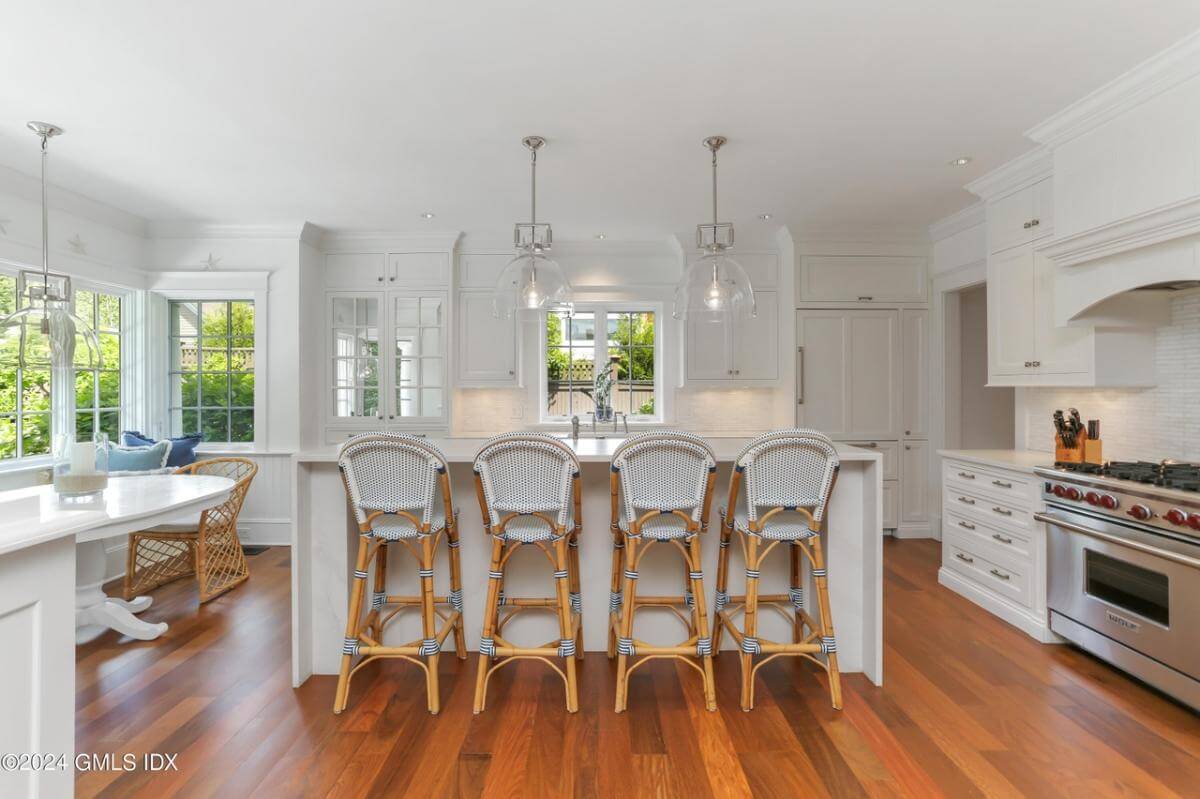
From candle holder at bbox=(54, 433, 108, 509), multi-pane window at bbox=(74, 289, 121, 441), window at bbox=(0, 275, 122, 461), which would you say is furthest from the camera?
multi-pane window at bbox=(74, 289, 121, 441)

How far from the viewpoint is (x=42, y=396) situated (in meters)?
3.99

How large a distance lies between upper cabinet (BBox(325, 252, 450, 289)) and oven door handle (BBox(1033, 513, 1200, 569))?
4363mm

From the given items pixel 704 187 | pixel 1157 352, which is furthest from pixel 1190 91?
pixel 704 187

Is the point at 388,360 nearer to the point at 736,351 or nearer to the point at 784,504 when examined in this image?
the point at 736,351

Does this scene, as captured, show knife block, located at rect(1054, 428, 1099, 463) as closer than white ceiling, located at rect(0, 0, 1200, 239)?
No

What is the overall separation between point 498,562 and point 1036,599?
2696mm

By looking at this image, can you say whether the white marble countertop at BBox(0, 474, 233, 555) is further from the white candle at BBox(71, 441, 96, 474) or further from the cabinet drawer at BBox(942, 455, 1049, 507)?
the cabinet drawer at BBox(942, 455, 1049, 507)

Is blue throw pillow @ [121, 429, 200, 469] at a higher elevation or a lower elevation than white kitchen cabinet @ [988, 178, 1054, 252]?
lower

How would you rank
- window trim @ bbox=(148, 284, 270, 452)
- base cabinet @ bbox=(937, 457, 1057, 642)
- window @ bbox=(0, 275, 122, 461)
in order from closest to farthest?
base cabinet @ bbox=(937, 457, 1057, 642) → window @ bbox=(0, 275, 122, 461) → window trim @ bbox=(148, 284, 270, 452)

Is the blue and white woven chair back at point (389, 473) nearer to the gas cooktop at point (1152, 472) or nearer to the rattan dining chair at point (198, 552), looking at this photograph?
the rattan dining chair at point (198, 552)

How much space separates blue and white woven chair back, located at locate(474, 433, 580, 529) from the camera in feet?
7.59

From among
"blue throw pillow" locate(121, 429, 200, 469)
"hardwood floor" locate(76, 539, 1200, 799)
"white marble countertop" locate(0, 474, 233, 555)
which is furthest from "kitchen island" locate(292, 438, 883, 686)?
"blue throw pillow" locate(121, 429, 200, 469)

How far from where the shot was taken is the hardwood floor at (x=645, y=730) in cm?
190

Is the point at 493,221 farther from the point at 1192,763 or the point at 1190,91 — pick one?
the point at 1192,763
